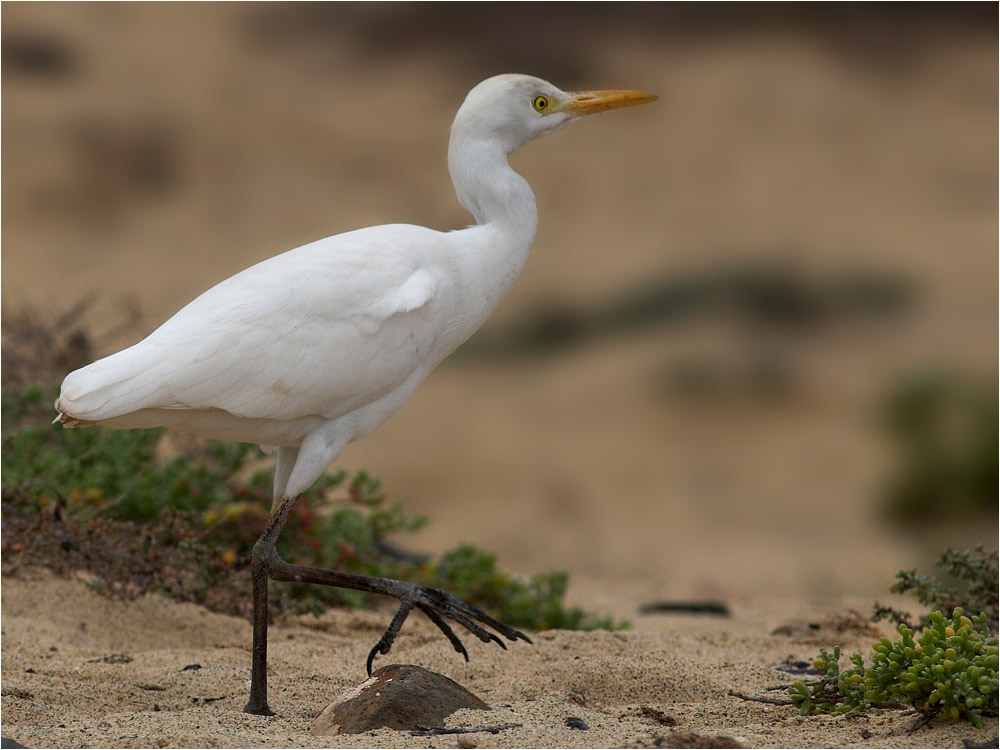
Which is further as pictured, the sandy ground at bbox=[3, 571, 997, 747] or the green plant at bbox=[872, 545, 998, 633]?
the green plant at bbox=[872, 545, 998, 633]

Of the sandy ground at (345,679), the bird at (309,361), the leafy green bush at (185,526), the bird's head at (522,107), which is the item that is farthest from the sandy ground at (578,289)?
the bird's head at (522,107)

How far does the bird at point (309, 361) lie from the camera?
4.12 metres

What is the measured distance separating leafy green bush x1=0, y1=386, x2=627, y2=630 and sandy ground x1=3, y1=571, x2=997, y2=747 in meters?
0.18

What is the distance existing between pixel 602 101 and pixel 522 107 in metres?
0.37

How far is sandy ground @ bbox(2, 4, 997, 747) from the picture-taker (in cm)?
454

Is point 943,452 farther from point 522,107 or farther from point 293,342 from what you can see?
point 293,342

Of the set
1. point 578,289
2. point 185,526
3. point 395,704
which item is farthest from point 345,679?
point 578,289

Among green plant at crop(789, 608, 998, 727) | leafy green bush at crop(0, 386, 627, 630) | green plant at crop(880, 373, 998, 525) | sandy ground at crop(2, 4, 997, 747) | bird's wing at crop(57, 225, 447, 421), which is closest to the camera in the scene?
green plant at crop(789, 608, 998, 727)

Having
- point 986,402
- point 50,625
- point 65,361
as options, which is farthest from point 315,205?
point 50,625

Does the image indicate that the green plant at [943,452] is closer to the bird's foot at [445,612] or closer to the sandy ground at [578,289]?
the sandy ground at [578,289]

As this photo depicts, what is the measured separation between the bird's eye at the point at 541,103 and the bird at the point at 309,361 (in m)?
0.63

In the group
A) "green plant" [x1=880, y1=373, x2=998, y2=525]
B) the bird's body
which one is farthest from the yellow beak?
"green plant" [x1=880, y1=373, x2=998, y2=525]

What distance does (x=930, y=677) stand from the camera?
3436 mm

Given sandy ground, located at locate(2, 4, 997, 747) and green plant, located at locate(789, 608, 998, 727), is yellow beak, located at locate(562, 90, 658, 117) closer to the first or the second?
sandy ground, located at locate(2, 4, 997, 747)
